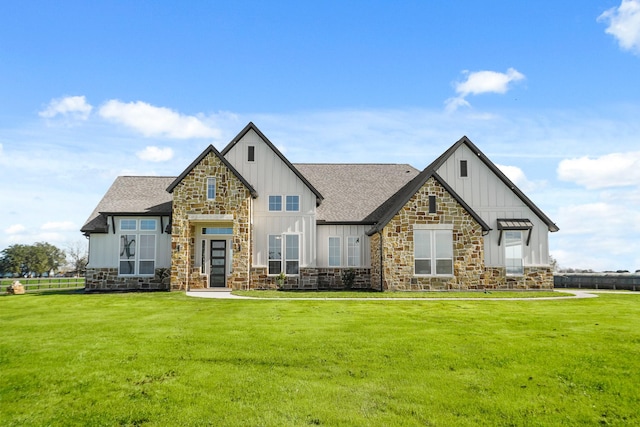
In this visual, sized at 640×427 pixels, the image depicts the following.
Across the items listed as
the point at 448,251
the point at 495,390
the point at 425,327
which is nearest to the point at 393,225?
the point at 448,251

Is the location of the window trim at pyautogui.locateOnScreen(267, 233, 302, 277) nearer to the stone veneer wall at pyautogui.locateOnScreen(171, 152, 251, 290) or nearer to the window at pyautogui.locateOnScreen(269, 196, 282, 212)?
the window at pyautogui.locateOnScreen(269, 196, 282, 212)

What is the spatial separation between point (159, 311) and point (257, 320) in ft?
14.4

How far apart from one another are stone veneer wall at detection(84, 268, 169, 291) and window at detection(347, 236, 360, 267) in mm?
9856

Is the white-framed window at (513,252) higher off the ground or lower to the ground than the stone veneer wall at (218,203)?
lower

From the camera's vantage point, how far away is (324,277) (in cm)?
2691

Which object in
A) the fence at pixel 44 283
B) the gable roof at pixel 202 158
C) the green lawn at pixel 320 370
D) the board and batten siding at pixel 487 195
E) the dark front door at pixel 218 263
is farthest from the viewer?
the fence at pixel 44 283

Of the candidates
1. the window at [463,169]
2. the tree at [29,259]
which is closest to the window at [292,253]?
the window at [463,169]

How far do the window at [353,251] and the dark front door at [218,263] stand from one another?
6.69m

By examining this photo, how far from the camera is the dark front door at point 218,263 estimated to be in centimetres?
2616

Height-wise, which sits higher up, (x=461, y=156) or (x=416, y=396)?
(x=461, y=156)

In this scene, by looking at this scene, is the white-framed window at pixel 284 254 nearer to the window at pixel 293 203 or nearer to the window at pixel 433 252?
the window at pixel 293 203

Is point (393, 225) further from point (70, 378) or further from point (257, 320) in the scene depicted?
point (70, 378)

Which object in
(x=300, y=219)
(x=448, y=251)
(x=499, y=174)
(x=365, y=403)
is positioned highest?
(x=499, y=174)

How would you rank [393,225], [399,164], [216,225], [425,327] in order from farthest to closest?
1. [399,164]
2. [216,225]
3. [393,225]
4. [425,327]
